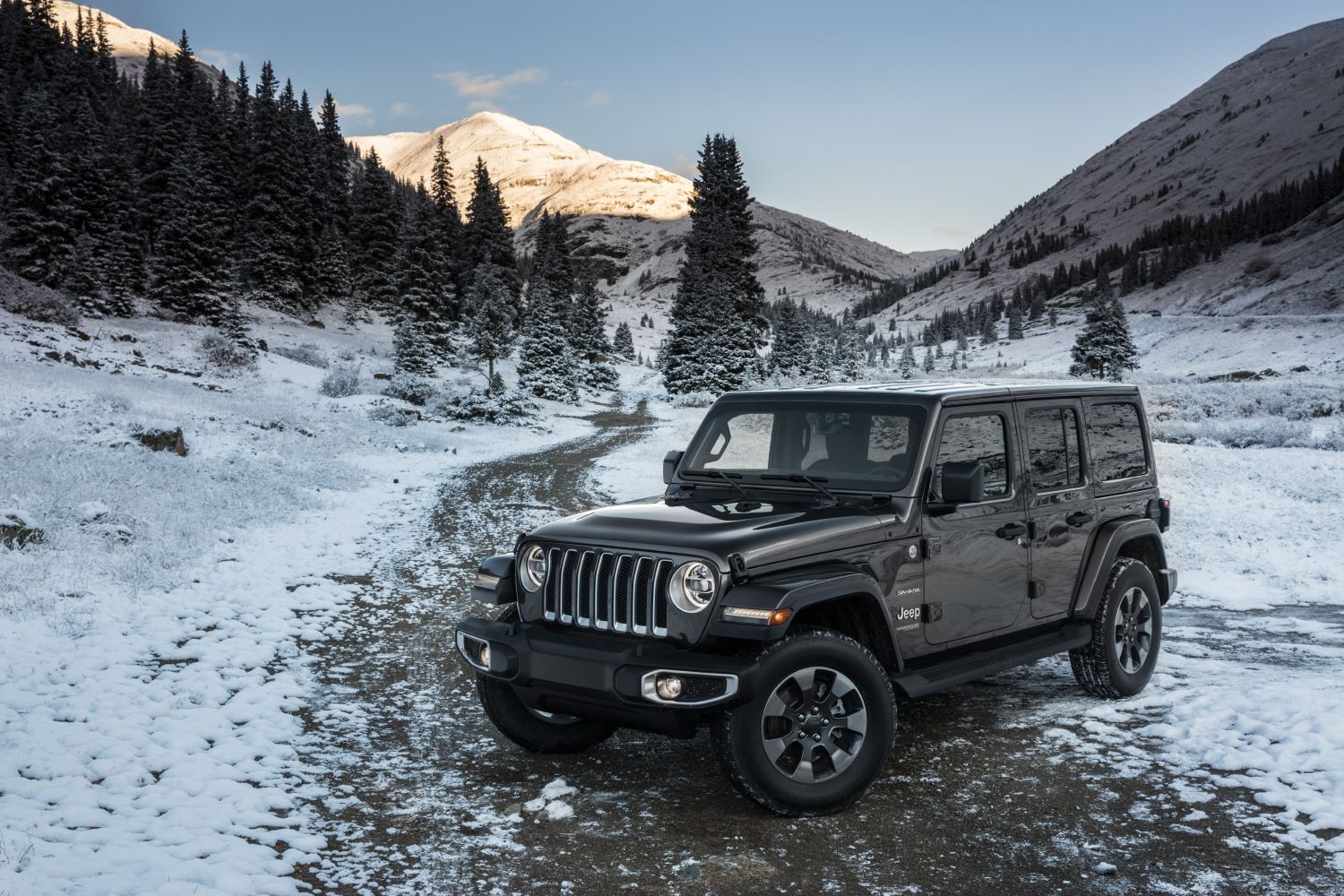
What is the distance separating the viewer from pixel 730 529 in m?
4.71

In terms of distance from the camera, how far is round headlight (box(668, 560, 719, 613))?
4445 mm

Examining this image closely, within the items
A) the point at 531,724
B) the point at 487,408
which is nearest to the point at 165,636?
the point at 531,724

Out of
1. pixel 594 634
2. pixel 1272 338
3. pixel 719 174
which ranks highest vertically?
pixel 719 174

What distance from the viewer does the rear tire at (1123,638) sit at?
632cm

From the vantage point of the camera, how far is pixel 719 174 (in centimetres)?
5453

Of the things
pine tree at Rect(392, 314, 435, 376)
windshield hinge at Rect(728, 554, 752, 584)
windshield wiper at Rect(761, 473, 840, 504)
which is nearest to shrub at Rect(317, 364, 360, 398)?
pine tree at Rect(392, 314, 435, 376)

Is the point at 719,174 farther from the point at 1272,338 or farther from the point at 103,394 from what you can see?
the point at 1272,338

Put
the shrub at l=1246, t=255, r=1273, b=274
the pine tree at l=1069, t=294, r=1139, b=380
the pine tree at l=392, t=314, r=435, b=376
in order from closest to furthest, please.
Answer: the pine tree at l=392, t=314, r=435, b=376 < the pine tree at l=1069, t=294, r=1139, b=380 < the shrub at l=1246, t=255, r=1273, b=274

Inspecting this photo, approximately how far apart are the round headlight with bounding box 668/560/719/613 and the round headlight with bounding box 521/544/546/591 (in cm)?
91

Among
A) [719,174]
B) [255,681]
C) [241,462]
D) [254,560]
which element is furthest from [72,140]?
[255,681]

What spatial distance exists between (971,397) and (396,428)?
27682 mm

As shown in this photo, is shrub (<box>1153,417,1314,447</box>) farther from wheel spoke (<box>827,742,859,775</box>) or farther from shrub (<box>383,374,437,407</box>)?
shrub (<box>383,374,437,407</box>)

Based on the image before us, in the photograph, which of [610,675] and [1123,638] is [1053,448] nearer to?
[1123,638]

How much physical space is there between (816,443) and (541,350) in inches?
1923
